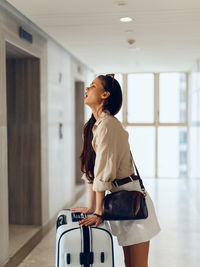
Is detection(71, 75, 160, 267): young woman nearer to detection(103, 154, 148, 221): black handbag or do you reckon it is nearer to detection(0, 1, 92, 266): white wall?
detection(103, 154, 148, 221): black handbag

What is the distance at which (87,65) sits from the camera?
305 inches

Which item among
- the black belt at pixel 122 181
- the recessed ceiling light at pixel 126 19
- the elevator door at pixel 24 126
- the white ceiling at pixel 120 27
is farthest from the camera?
the elevator door at pixel 24 126

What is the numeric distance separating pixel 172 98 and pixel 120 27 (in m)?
5.05

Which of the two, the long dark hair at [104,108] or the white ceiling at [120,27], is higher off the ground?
the white ceiling at [120,27]

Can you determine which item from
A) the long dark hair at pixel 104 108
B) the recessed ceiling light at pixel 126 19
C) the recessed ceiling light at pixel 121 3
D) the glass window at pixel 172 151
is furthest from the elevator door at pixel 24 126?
the glass window at pixel 172 151

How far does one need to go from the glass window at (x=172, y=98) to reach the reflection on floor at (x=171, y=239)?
268 centimetres

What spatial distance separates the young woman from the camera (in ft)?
5.81

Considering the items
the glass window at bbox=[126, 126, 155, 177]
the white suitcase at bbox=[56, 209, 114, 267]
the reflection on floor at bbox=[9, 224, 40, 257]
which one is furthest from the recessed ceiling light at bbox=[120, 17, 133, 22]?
the glass window at bbox=[126, 126, 155, 177]

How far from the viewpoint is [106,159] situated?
176cm

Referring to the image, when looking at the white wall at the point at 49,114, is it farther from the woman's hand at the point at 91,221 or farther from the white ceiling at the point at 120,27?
the woman's hand at the point at 91,221

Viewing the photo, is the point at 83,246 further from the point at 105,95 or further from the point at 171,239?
the point at 171,239

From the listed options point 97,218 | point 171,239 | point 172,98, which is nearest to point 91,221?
point 97,218

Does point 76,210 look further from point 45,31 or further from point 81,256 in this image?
point 45,31

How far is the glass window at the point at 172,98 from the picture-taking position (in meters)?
9.01
